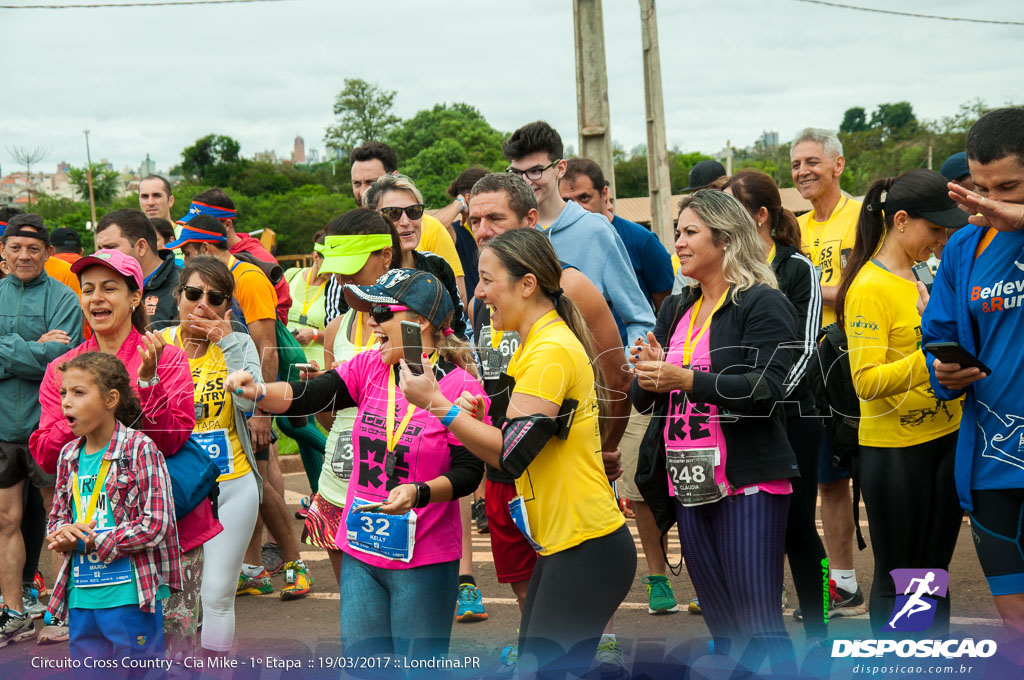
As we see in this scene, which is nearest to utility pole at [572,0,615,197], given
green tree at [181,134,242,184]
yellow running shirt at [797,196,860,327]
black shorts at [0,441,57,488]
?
yellow running shirt at [797,196,860,327]

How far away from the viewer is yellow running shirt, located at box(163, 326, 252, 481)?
4.74 m

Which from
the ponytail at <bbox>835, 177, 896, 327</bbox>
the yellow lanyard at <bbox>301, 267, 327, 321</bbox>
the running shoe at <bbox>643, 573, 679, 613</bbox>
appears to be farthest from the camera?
the yellow lanyard at <bbox>301, 267, 327, 321</bbox>

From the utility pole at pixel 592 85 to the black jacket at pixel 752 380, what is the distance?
574 cm

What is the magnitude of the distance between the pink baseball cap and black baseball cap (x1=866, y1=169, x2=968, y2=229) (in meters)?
3.46

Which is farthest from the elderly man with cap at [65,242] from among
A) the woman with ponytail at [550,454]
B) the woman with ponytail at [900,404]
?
the woman with ponytail at [900,404]

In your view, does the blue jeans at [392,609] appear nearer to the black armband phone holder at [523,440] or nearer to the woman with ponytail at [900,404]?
the black armband phone holder at [523,440]

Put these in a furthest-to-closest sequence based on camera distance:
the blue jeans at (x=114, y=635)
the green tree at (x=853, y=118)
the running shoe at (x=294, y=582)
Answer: the green tree at (x=853, y=118)
the running shoe at (x=294, y=582)
the blue jeans at (x=114, y=635)

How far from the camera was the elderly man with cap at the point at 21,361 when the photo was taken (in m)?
5.72

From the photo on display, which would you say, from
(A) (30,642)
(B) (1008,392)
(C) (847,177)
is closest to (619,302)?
(B) (1008,392)

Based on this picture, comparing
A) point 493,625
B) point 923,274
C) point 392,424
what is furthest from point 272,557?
point 923,274

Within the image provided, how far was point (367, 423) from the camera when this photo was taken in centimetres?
365

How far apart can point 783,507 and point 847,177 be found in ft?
200

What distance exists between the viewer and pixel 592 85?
9.57m

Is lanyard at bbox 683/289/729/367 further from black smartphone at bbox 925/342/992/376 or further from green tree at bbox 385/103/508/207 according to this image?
green tree at bbox 385/103/508/207
